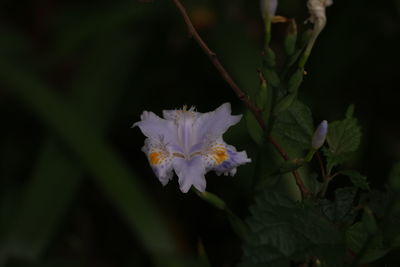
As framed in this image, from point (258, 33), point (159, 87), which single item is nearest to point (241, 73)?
point (159, 87)

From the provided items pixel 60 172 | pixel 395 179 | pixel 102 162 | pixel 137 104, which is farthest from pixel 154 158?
pixel 137 104

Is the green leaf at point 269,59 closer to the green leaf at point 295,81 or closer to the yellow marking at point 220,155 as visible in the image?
the green leaf at point 295,81

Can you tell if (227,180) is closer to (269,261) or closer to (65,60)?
(65,60)

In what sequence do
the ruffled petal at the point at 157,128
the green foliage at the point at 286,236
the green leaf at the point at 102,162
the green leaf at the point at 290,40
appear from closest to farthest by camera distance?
the green foliage at the point at 286,236 < the green leaf at the point at 290,40 < the ruffled petal at the point at 157,128 < the green leaf at the point at 102,162

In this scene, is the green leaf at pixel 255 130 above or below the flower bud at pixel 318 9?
below

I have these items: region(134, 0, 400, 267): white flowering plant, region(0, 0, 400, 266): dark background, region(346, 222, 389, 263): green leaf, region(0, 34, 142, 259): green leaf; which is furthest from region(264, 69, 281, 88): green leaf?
region(0, 34, 142, 259): green leaf

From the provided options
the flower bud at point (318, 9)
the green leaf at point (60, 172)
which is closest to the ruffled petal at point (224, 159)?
the flower bud at point (318, 9)

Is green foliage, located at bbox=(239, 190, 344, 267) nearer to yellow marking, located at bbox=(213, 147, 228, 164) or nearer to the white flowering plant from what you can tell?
the white flowering plant
